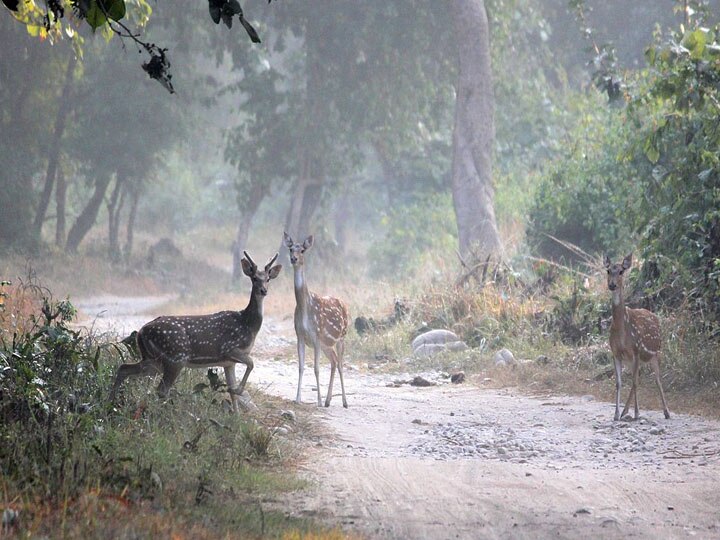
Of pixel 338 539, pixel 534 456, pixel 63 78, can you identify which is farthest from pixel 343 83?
pixel 338 539

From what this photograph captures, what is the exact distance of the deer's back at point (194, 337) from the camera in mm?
10602

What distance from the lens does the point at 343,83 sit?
36.7m

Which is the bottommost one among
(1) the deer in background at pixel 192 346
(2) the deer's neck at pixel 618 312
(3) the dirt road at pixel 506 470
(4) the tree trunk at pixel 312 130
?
(3) the dirt road at pixel 506 470

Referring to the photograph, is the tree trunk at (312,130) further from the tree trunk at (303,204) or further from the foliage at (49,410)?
the foliage at (49,410)

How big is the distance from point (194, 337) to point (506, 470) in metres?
3.27

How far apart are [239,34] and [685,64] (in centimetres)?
2422

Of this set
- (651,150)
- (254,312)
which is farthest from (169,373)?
(651,150)

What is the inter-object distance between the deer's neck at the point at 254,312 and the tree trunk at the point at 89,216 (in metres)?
28.6

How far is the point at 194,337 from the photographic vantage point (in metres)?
10.8

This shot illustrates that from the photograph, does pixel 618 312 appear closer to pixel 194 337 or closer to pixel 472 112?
pixel 194 337

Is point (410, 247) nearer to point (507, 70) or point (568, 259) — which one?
point (507, 70)

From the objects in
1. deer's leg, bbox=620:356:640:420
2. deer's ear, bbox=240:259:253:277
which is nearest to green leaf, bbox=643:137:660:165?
deer's leg, bbox=620:356:640:420

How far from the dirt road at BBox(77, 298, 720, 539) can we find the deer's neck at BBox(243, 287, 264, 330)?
1.41 metres

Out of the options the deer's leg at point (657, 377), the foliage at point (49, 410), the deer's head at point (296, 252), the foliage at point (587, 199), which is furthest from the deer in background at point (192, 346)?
the foliage at point (587, 199)
